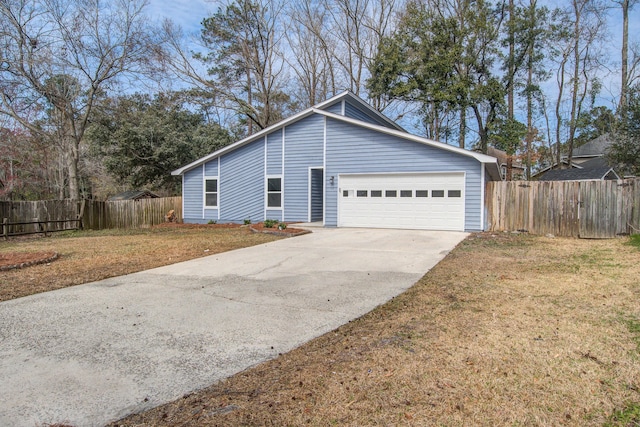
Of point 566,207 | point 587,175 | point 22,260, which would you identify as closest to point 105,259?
point 22,260

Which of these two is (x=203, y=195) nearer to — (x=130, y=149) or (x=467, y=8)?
(x=130, y=149)

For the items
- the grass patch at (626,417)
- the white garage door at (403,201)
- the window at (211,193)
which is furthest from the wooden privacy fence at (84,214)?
the grass patch at (626,417)

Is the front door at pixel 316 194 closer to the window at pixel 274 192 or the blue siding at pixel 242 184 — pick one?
the window at pixel 274 192

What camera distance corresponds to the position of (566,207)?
1192cm

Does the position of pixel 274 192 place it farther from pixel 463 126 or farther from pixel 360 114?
pixel 463 126

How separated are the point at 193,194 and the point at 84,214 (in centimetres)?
457

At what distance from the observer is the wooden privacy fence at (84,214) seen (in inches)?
556

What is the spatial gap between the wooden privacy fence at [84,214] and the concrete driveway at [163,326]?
10.7 metres

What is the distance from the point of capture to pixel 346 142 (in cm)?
1480

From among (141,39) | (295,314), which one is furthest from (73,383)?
(141,39)

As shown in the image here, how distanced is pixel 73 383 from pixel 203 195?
51.8 feet

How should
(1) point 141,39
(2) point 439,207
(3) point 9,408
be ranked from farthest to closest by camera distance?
(1) point 141,39 < (2) point 439,207 < (3) point 9,408

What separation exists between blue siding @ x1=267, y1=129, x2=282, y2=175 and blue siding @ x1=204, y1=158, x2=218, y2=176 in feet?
9.34

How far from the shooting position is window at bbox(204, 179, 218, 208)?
17.8 metres
